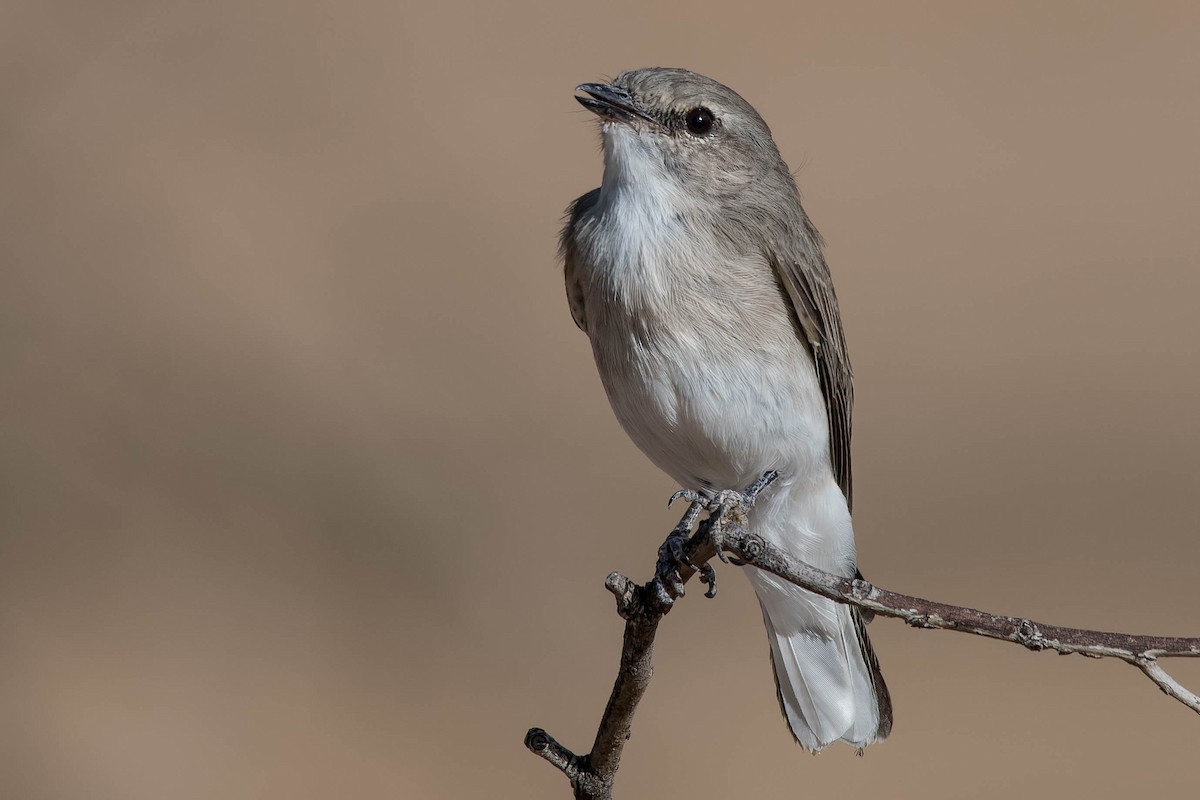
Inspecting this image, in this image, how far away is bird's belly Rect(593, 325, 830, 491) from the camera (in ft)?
12.1

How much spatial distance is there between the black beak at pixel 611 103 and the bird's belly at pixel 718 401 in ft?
2.19

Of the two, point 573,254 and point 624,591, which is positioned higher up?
point 573,254

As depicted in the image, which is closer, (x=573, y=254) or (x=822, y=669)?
(x=573, y=254)

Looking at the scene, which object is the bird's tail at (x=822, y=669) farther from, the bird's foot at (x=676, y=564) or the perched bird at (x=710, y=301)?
the bird's foot at (x=676, y=564)

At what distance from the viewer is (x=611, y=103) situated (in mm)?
3836

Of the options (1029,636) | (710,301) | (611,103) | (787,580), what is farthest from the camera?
(611,103)

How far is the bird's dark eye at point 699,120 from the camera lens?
12.8ft

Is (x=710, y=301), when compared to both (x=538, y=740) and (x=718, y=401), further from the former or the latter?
(x=538, y=740)

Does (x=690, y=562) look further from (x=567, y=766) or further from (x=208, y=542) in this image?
(x=208, y=542)

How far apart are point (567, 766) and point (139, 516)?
4731 mm

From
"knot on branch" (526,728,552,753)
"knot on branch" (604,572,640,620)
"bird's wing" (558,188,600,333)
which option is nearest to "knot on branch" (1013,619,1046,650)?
"knot on branch" (604,572,640,620)

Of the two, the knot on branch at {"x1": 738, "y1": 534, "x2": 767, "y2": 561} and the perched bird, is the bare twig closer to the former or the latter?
the knot on branch at {"x1": 738, "y1": 534, "x2": 767, "y2": 561}

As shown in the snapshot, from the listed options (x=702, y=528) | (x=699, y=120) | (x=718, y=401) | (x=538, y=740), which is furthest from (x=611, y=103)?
(x=538, y=740)

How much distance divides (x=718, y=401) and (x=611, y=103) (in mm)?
956
